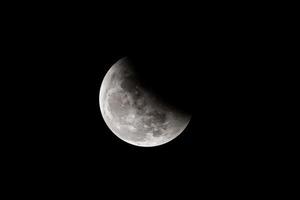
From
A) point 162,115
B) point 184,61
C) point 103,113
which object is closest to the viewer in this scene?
point 184,61

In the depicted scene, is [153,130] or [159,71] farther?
[153,130]

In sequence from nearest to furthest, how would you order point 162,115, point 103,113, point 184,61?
point 184,61 → point 162,115 → point 103,113

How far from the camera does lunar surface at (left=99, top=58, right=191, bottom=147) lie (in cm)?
429

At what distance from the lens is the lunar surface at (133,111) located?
A: 4.29 meters

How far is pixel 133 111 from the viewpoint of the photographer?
170 inches

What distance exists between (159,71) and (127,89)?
60cm

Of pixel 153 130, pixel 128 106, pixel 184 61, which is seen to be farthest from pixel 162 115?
pixel 184 61

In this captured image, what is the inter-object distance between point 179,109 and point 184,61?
2.81ft

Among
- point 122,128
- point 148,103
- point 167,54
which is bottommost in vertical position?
point 122,128

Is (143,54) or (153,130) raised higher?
(143,54)

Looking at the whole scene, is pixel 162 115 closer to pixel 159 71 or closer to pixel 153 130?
pixel 153 130

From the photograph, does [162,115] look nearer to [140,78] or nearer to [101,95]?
[140,78]

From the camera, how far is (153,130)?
451cm

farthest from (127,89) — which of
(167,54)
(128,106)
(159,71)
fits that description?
(167,54)
